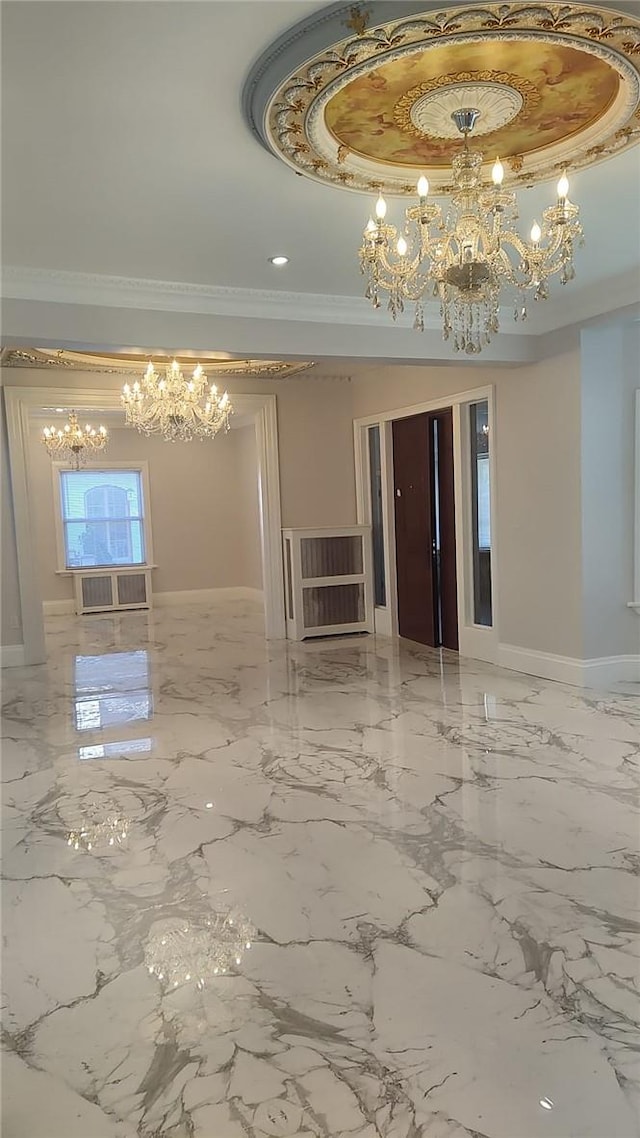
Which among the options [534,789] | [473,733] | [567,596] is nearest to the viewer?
[534,789]

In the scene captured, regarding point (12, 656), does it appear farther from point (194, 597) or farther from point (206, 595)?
point (206, 595)

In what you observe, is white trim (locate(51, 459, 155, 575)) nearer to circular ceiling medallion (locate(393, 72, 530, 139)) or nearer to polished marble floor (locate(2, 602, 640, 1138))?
polished marble floor (locate(2, 602, 640, 1138))

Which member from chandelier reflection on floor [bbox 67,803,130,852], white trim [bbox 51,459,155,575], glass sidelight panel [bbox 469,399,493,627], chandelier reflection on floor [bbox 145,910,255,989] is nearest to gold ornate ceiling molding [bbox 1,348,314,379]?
glass sidelight panel [bbox 469,399,493,627]

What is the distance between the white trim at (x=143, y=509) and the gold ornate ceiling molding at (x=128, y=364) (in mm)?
3263

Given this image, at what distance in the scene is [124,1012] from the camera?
2135 mm

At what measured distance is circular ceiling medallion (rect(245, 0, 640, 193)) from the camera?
88.3 inches

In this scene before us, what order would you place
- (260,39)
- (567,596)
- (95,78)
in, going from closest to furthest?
(260,39) < (95,78) < (567,596)

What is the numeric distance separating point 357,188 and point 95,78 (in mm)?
1221

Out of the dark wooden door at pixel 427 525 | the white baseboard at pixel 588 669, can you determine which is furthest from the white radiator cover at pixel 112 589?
the white baseboard at pixel 588 669

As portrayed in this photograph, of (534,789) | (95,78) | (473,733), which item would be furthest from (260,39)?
(473,733)

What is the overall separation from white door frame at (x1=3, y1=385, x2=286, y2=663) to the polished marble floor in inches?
86.6

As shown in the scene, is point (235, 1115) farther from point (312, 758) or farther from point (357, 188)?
point (357, 188)

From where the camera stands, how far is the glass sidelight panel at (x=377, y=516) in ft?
26.9

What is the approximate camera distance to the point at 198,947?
2.44m
